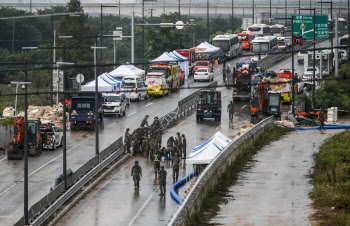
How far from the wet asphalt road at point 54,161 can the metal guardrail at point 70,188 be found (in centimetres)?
169

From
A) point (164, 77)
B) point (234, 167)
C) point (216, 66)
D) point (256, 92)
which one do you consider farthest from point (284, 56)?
point (234, 167)

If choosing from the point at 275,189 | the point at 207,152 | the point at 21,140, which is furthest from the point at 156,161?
the point at 21,140

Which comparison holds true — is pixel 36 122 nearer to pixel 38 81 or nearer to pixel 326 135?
pixel 326 135

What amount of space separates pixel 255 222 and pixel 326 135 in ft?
82.1

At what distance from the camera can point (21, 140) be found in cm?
4741

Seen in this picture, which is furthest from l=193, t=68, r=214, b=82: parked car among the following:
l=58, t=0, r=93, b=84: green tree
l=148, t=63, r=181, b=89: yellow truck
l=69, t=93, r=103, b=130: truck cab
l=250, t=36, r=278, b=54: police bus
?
l=69, t=93, r=103, b=130: truck cab

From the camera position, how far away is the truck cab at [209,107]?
58.2 m

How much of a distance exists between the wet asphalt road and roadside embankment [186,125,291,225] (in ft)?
21.5

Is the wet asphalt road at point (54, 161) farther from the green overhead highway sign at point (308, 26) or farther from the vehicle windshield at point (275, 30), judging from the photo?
the vehicle windshield at point (275, 30)

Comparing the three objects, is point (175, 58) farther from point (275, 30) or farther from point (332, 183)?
point (332, 183)

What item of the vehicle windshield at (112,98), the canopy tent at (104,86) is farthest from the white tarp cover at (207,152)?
the canopy tent at (104,86)

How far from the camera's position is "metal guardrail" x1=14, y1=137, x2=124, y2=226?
3228 cm

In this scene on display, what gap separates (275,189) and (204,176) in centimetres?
397

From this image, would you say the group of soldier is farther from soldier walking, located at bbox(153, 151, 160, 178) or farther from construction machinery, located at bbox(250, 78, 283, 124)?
construction machinery, located at bbox(250, 78, 283, 124)
